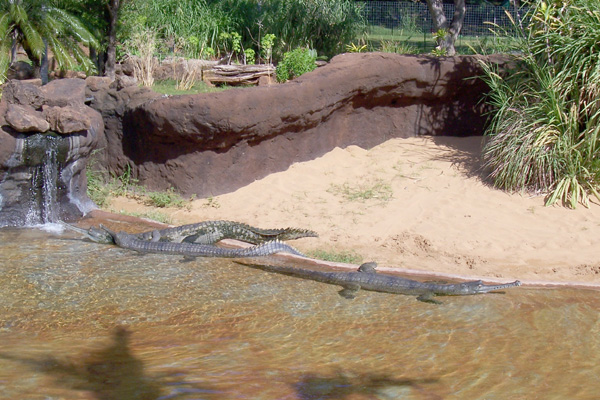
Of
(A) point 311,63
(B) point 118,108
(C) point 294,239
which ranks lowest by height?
(C) point 294,239

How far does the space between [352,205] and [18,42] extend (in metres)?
5.80

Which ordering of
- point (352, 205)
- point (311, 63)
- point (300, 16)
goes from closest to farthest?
1. point (352, 205)
2. point (311, 63)
3. point (300, 16)

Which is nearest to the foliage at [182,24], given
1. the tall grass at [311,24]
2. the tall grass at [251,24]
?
the tall grass at [251,24]

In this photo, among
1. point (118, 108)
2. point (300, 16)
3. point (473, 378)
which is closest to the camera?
point (473, 378)

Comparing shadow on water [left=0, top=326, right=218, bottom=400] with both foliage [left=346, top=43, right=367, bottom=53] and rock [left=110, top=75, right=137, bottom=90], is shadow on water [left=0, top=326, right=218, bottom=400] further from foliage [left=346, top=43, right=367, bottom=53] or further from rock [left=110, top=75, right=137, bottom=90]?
foliage [left=346, top=43, right=367, bottom=53]

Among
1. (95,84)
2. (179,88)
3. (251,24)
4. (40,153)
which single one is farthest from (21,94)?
(251,24)

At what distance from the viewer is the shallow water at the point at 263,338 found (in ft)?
12.6

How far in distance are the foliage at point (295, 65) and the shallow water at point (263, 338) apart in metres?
5.31

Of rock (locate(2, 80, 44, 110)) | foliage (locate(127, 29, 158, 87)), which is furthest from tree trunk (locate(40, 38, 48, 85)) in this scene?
rock (locate(2, 80, 44, 110))

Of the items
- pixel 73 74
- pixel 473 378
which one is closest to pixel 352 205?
pixel 473 378

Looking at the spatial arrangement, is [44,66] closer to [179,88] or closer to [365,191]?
[179,88]

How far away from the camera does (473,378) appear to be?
13.3 ft

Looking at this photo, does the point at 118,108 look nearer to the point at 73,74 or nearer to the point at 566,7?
the point at 73,74

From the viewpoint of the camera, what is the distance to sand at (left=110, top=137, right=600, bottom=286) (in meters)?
6.69
